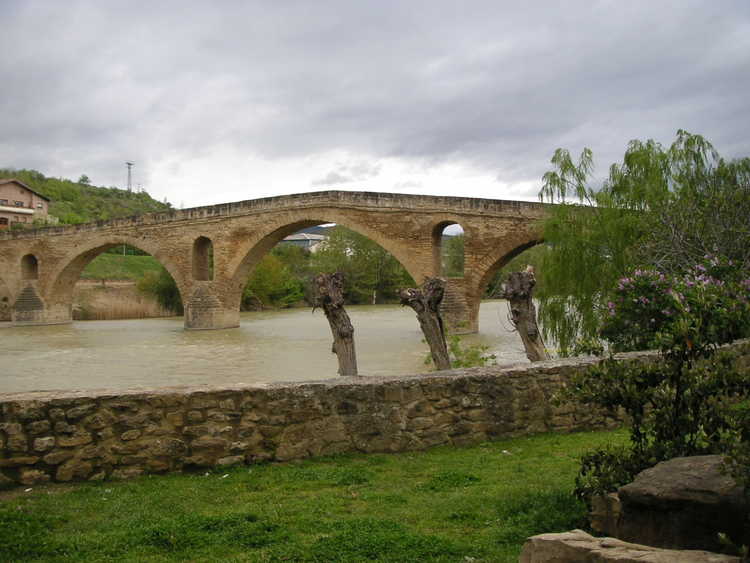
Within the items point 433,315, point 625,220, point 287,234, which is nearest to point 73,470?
point 433,315

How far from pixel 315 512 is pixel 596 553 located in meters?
1.61

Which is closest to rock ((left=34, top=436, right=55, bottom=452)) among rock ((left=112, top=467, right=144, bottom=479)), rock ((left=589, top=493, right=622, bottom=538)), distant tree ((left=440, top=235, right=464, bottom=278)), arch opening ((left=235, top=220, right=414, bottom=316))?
rock ((left=112, top=467, right=144, bottom=479))

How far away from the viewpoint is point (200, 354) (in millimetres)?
15930

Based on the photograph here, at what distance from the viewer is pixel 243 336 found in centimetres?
2055

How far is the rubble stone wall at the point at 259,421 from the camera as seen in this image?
3.75 meters

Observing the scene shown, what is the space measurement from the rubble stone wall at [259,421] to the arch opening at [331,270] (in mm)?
31041

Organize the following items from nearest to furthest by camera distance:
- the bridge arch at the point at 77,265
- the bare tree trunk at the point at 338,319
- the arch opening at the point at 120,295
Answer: the bare tree trunk at the point at 338,319
the bridge arch at the point at 77,265
the arch opening at the point at 120,295

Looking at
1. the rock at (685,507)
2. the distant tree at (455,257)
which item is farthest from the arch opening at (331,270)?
the rock at (685,507)

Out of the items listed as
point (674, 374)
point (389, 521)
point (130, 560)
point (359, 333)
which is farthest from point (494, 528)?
point (359, 333)

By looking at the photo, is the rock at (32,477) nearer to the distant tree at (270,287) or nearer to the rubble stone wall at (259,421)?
the rubble stone wall at (259,421)

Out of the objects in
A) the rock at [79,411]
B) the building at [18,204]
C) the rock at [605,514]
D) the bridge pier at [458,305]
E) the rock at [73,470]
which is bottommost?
the rock at [73,470]

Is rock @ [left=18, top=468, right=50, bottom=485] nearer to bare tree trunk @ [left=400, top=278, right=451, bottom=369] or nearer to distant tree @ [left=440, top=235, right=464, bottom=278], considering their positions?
bare tree trunk @ [left=400, top=278, right=451, bottom=369]

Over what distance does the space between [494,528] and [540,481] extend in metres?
0.78

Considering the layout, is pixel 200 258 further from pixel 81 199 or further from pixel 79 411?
pixel 81 199
